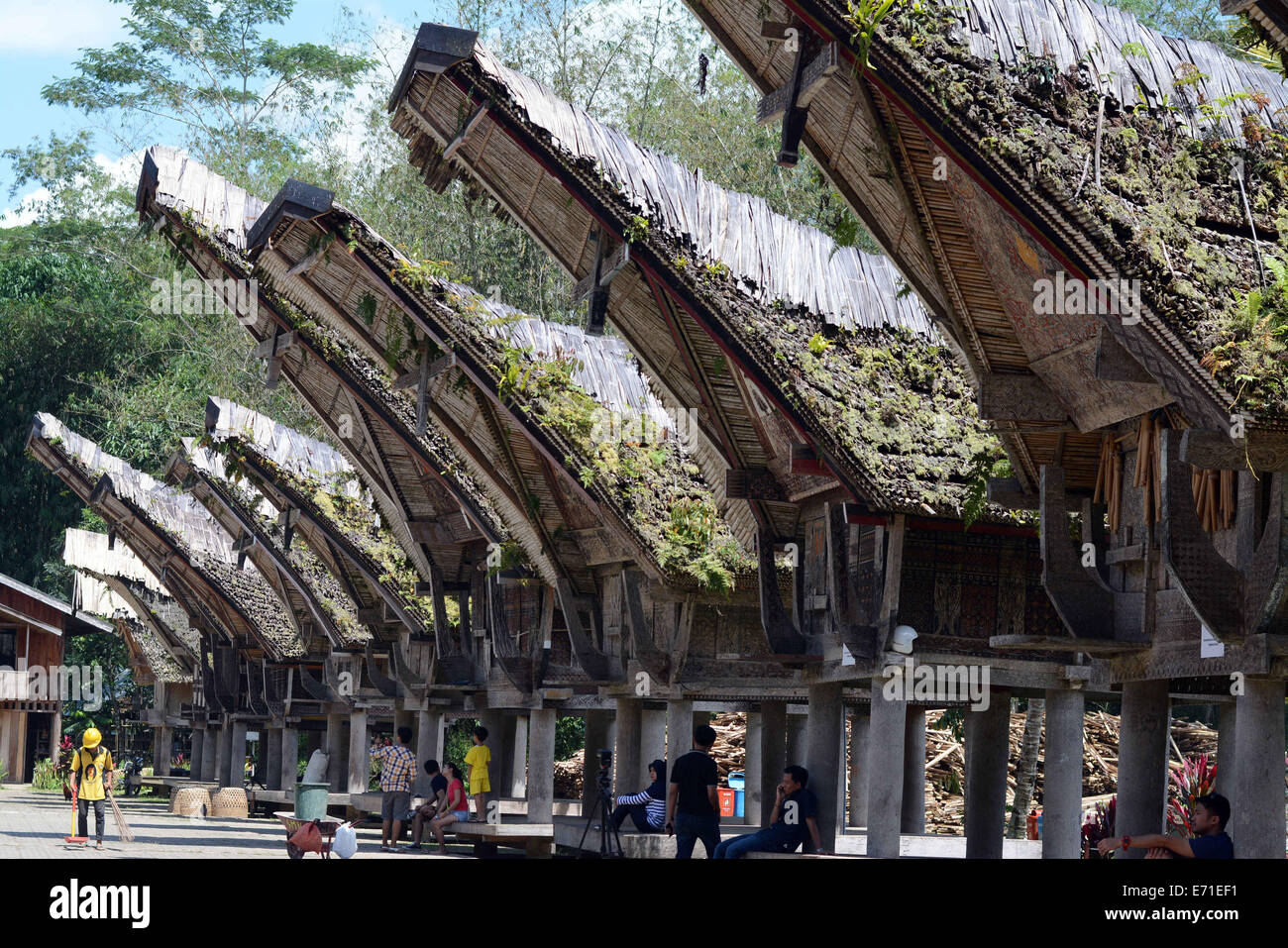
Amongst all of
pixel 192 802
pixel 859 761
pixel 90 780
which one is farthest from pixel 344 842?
pixel 192 802

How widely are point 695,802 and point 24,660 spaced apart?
29778mm

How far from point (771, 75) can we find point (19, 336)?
40.1 m

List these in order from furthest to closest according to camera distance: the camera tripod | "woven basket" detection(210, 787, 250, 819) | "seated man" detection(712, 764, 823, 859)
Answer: "woven basket" detection(210, 787, 250, 819), the camera tripod, "seated man" detection(712, 764, 823, 859)

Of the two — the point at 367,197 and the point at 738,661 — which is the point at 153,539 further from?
the point at 738,661

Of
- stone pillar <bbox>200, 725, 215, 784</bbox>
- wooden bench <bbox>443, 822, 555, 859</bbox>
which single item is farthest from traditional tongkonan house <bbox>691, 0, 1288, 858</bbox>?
stone pillar <bbox>200, 725, 215, 784</bbox>

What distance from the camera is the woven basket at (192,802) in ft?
90.3

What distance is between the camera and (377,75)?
38.0 metres

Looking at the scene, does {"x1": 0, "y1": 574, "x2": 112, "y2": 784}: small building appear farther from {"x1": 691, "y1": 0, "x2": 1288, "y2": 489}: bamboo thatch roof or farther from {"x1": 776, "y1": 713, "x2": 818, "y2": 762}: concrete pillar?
{"x1": 691, "y1": 0, "x2": 1288, "y2": 489}: bamboo thatch roof

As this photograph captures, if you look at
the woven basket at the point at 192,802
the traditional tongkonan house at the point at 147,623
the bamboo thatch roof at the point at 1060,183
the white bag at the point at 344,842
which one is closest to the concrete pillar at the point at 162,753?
the traditional tongkonan house at the point at 147,623

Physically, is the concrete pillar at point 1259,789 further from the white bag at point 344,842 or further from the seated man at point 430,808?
the seated man at point 430,808

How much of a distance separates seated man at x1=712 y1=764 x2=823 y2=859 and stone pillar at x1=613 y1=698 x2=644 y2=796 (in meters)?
5.09

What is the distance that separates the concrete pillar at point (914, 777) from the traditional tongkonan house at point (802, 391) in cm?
535

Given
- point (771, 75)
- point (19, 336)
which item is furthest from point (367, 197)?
point (771, 75)

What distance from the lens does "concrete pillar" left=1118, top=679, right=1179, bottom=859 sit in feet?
30.8
